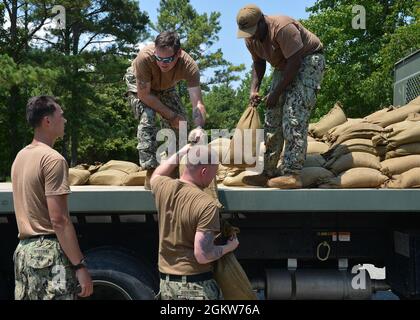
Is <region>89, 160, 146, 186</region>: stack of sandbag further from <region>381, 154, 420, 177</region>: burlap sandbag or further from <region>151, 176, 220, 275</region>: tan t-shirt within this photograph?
<region>381, 154, 420, 177</region>: burlap sandbag

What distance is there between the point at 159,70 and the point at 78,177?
970mm

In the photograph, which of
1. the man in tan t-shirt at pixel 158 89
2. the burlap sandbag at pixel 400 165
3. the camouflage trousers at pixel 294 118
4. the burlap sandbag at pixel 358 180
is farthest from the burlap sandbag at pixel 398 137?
the man in tan t-shirt at pixel 158 89

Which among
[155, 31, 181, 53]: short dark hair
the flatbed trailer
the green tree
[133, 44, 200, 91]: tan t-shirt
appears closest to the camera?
the flatbed trailer

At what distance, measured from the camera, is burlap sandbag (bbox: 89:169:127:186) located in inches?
159

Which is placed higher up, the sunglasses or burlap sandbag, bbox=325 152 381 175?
the sunglasses

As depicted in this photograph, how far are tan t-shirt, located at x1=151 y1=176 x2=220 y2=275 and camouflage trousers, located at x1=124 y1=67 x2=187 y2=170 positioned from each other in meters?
0.97

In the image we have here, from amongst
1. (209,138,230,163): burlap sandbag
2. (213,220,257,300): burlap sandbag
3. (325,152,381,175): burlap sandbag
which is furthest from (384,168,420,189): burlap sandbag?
(213,220,257,300): burlap sandbag

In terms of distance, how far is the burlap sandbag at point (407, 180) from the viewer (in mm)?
3512

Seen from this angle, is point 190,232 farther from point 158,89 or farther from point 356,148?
point 356,148

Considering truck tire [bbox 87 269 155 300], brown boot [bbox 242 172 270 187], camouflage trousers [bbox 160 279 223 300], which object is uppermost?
brown boot [bbox 242 172 270 187]

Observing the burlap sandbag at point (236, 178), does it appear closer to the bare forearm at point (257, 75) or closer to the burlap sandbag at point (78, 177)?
the bare forearm at point (257, 75)

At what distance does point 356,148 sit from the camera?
398 centimetres

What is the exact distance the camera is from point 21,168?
112 inches

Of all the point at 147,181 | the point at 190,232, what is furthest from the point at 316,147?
the point at 190,232
